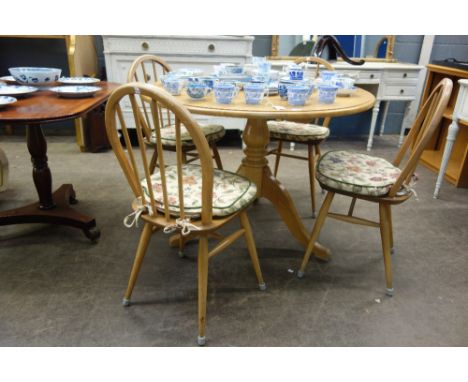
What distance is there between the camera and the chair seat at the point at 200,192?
126cm

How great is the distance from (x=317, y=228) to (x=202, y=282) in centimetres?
61

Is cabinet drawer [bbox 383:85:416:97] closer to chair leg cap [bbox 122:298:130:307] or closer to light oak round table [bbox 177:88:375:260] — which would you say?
light oak round table [bbox 177:88:375:260]

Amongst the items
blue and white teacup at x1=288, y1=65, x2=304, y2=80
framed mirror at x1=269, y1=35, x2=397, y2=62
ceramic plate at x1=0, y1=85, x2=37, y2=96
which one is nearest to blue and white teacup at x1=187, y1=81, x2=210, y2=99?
blue and white teacup at x1=288, y1=65, x2=304, y2=80

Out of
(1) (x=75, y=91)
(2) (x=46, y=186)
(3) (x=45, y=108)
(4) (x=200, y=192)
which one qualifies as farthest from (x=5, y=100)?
(4) (x=200, y=192)

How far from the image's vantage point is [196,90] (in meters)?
1.43

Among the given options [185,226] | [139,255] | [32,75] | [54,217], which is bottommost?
[54,217]

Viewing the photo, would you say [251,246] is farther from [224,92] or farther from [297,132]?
[297,132]

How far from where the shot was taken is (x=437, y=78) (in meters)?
3.22

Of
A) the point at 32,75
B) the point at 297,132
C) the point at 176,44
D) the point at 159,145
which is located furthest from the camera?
the point at 176,44

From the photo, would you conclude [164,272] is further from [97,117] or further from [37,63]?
[37,63]

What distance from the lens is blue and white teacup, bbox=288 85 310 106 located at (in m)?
1.39

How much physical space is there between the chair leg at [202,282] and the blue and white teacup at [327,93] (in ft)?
2.41

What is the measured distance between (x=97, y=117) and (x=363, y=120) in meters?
2.67

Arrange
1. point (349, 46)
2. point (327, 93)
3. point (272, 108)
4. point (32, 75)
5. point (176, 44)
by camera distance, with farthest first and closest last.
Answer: point (349, 46), point (176, 44), point (32, 75), point (327, 93), point (272, 108)
